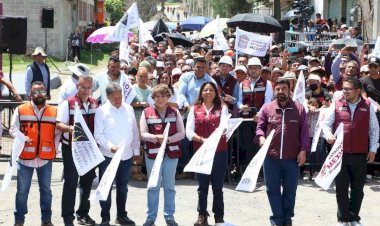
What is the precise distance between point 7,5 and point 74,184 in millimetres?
35270

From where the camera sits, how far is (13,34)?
18766 mm

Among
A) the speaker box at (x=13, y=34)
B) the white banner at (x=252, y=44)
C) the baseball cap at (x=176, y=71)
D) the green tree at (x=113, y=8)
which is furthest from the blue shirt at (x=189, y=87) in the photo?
the green tree at (x=113, y=8)

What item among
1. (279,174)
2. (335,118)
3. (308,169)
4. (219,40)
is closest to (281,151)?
(279,174)

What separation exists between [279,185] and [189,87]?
10.7ft

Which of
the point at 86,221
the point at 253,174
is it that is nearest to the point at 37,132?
the point at 86,221

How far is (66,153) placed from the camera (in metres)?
9.41

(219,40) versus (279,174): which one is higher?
(219,40)

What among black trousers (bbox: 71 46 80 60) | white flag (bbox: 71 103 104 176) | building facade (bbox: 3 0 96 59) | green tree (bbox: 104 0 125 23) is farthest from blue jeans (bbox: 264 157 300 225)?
green tree (bbox: 104 0 125 23)

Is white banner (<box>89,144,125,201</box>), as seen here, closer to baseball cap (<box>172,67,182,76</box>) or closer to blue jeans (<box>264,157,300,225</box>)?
blue jeans (<box>264,157,300,225</box>)

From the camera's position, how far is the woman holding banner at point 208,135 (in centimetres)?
965

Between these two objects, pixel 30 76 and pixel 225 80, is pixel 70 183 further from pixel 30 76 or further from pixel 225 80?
pixel 30 76

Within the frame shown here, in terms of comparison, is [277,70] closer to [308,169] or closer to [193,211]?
[308,169]

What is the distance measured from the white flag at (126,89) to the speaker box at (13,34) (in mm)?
7610

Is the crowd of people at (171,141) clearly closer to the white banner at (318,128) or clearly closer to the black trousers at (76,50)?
the white banner at (318,128)
